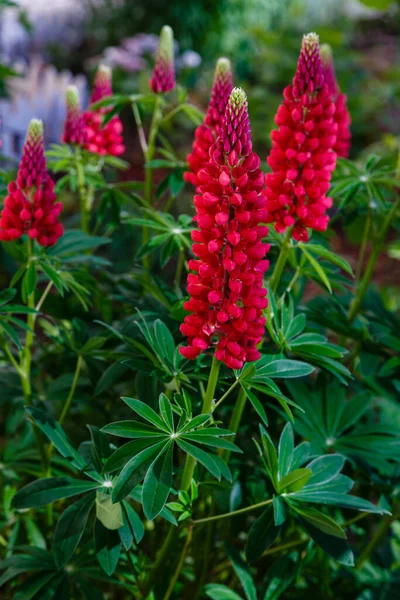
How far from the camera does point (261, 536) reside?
150 centimetres

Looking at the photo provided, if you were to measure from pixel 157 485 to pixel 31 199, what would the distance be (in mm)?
770

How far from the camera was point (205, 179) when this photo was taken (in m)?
1.29

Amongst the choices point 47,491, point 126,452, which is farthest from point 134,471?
point 47,491

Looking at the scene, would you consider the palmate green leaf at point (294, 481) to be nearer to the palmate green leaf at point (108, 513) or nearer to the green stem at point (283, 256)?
the palmate green leaf at point (108, 513)

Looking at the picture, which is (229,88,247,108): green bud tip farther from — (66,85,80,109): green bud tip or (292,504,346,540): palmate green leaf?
(66,85,80,109): green bud tip

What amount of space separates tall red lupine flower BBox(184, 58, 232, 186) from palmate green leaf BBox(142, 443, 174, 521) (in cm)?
74

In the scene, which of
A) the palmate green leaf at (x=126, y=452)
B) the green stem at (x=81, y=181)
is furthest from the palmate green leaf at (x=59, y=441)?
the green stem at (x=81, y=181)

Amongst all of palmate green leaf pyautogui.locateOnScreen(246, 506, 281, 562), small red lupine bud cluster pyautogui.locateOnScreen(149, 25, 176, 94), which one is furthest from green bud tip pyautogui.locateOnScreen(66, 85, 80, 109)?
palmate green leaf pyautogui.locateOnScreen(246, 506, 281, 562)

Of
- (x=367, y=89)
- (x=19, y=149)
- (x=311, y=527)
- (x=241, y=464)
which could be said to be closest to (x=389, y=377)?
(x=241, y=464)

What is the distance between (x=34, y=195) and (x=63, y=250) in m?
0.33

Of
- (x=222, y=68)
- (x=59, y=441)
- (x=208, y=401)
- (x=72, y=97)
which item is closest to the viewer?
(x=208, y=401)

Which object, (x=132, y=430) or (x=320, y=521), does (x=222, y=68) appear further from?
(x=320, y=521)

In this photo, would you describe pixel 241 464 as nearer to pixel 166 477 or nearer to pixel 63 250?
pixel 166 477

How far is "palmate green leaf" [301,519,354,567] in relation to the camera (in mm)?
1520
